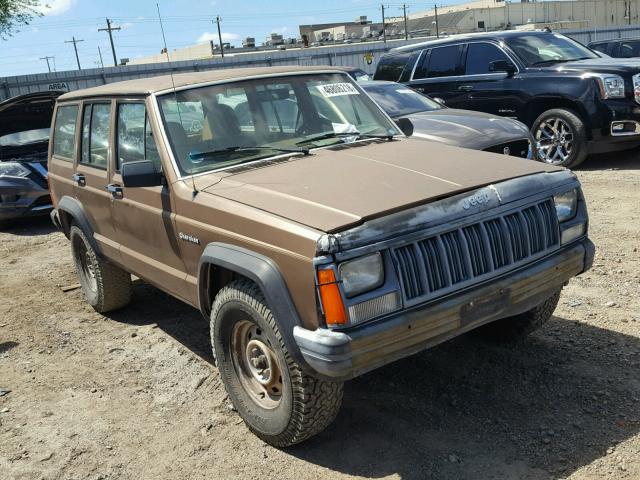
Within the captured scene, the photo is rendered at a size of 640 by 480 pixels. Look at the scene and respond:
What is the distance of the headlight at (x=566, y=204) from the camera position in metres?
3.62

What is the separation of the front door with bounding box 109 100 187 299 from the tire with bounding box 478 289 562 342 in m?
2.03

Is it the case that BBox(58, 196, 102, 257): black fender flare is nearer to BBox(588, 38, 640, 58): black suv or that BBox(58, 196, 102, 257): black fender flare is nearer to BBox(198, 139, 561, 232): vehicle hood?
BBox(198, 139, 561, 232): vehicle hood

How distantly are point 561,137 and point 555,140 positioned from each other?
4.2 inches

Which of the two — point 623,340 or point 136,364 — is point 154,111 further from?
point 623,340

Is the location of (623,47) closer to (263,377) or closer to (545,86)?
(545,86)

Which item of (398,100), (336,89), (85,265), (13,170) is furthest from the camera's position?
(13,170)

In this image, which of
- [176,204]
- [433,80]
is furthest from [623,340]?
[433,80]

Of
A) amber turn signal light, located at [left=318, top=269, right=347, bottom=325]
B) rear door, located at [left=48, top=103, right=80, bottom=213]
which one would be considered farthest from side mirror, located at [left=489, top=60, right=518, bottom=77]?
amber turn signal light, located at [left=318, top=269, right=347, bottom=325]

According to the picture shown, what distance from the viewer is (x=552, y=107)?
951cm

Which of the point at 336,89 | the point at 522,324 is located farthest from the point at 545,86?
the point at 522,324

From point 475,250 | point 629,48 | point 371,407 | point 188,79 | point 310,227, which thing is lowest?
point 371,407

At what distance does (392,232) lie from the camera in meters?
2.95

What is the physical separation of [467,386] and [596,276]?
204 centimetres

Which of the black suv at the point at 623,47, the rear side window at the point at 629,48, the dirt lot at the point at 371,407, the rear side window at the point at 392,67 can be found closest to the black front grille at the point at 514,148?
the dirt lot at the point at 371,407
